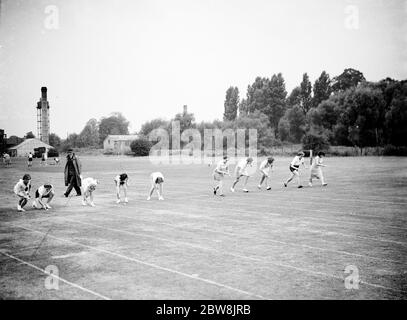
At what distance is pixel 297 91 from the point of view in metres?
112

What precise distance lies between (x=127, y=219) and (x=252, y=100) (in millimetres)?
99856

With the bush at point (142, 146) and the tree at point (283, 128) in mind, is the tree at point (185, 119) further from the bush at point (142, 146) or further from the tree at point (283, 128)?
the tree at point (283, 128)

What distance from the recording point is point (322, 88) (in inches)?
4144

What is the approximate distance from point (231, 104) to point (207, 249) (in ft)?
331

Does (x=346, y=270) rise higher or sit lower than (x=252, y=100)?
lower

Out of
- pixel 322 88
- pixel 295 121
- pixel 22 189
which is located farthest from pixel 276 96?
pixel 22 189

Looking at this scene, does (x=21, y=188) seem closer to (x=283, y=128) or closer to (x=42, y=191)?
(x=42, y=191)

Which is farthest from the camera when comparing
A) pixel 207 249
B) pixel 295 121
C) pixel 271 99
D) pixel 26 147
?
pixel 271 99

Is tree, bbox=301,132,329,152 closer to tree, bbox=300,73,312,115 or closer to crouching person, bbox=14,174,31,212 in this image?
tree, bbox=300,73,312,115

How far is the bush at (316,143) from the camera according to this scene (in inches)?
2618
